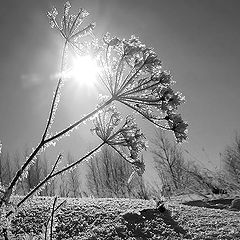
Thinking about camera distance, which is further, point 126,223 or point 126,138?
point 126,223

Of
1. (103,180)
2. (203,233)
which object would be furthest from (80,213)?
(103,180)

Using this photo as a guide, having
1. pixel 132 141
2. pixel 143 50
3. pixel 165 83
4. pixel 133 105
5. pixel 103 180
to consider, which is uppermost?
pixel 103 180

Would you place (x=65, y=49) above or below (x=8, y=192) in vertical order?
above

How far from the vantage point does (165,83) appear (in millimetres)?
2121

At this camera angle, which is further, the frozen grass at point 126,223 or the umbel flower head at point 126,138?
the frozen grass at point 126,223

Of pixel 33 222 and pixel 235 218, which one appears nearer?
pixel 33 222

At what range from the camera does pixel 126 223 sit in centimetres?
734

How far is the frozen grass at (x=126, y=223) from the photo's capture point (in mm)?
6820

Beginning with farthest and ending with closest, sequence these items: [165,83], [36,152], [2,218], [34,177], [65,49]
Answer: [34,177] → [165,83] → [65,49] → [36,152] → [2,218]

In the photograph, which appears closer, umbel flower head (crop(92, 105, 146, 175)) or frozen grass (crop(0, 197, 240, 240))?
umbel flower head (crop(92, 105, 146, 175))

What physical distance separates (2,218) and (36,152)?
32 centimetres

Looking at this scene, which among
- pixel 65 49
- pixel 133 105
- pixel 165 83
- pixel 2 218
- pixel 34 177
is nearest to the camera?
pixel 2 218

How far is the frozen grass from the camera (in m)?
6.82

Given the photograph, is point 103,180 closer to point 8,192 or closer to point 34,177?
point 34,177
